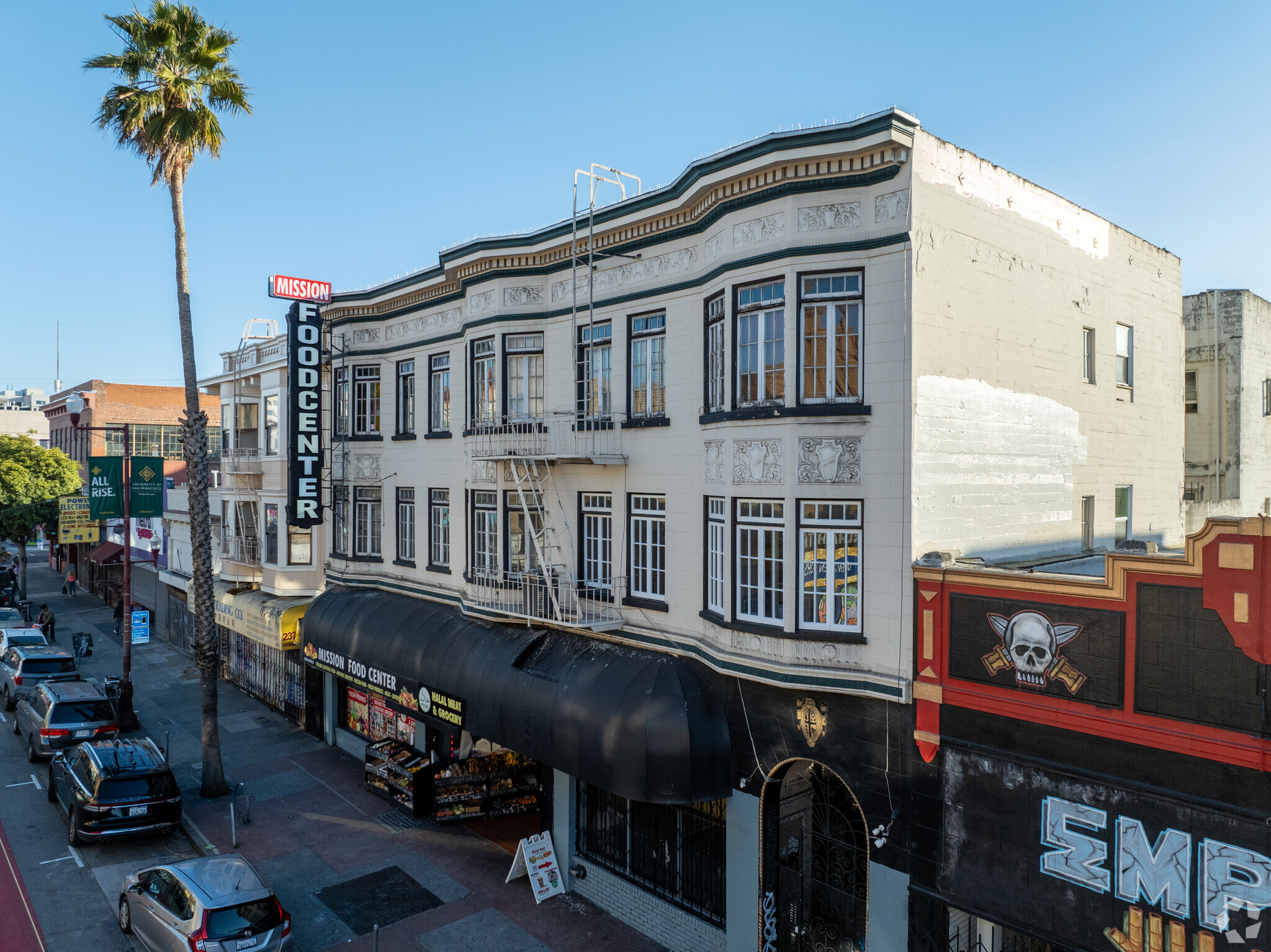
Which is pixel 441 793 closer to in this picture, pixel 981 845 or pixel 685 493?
pixel 685 493

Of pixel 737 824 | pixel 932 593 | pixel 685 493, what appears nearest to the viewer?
pixel 932 593

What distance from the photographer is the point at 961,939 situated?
1068 centimetres

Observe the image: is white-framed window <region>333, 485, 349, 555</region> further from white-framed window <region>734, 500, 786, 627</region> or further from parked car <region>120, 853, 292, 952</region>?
white-framed window <region>734, 500, 786, 627</region>

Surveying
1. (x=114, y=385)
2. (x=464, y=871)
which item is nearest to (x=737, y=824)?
(x=464, y=871)

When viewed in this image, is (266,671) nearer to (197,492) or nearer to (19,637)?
(197,492)

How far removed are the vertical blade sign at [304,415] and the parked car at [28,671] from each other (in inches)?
463

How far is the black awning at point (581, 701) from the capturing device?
1265 cm

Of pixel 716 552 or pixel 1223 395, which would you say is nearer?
pixel 716 552

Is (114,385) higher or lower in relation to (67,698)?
higher

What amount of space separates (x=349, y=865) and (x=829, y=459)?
1273 cm

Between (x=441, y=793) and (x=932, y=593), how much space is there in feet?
40.6

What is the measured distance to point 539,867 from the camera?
51.6ft

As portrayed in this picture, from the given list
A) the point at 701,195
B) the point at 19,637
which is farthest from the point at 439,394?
the point at 19,637

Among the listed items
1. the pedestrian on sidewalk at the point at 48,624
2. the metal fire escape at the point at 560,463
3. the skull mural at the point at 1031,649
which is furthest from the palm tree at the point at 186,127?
the pedestrian on sidewalk at the point at 48,624
